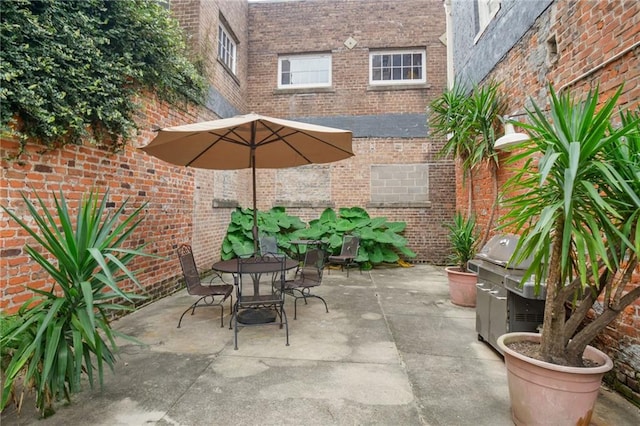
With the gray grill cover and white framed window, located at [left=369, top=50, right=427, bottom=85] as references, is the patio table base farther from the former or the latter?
white framed window, located at [left=369, top=50, right=427, bottom=85]

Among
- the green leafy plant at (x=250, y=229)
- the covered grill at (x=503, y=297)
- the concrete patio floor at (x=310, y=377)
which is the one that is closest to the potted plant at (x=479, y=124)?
the covered grill at (x=503, y=297)

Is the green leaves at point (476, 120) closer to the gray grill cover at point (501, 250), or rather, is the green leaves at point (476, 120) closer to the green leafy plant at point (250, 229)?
the gray grill cover at point (501, 250)

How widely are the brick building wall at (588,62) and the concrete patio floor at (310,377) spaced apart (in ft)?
1.32

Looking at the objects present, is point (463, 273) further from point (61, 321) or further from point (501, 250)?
point (61, 321)

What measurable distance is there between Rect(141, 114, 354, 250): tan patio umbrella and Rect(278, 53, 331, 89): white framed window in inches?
185

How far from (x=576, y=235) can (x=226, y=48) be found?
751 centimetres

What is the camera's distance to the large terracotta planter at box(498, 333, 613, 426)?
5.37 ft

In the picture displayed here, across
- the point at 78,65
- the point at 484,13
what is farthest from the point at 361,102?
the point at 78,65

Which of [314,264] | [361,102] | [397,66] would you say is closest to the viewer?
[314,264]

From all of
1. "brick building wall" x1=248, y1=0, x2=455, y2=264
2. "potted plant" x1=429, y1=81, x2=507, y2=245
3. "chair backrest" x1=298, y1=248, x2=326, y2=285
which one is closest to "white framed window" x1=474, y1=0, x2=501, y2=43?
"potted plant" x1=429, y1=81, x2=507, y2=245

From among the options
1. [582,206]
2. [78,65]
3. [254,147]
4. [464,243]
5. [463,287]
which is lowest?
[463,287]

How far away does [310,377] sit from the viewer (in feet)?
7.64

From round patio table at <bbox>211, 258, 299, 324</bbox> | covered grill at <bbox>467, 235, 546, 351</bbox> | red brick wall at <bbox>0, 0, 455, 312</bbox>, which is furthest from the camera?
red brick wall at <bbox>0, 0, 455, 312</bbox>

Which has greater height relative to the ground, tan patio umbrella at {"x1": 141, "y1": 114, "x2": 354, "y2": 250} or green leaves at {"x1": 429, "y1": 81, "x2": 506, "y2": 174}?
green leaves at {"x1": 429, "y1": 81, "x2": 506, "y2": 174}
